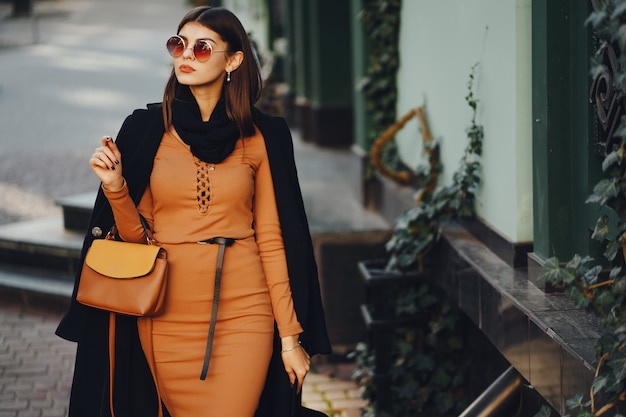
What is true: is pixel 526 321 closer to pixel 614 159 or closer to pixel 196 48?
pixel 614 159

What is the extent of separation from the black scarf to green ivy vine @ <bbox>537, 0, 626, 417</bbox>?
115 centimetres

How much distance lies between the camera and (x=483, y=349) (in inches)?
217

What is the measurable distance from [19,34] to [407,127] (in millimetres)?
21714

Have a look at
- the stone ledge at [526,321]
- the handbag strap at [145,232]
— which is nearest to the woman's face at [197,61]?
the handbag strap at [145,232]

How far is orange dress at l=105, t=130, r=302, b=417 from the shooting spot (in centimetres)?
350

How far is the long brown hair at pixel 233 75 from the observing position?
3547 millimetres

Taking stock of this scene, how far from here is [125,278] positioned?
11.2 ft

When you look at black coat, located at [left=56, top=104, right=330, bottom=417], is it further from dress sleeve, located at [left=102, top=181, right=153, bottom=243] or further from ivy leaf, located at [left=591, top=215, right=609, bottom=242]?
ivy leaf, located at [left=591, top=215, right=609, bottom=242]

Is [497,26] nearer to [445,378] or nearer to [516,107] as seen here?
[516,107]

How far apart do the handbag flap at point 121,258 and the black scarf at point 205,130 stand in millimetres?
359

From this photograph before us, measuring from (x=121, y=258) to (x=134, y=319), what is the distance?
0.27 metres

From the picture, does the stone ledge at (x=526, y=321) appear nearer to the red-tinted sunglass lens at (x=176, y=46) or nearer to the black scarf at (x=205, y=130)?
the black scarf at (x=205, y=130)

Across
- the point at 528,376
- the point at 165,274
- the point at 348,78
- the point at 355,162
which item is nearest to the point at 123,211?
the point at 165,274

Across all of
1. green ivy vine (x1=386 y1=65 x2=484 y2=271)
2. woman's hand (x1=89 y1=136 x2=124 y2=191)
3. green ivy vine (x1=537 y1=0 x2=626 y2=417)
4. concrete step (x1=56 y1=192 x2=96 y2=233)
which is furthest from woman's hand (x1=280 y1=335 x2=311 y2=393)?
concrete step (x1=56 y1=192 x2=96 y2=233)
